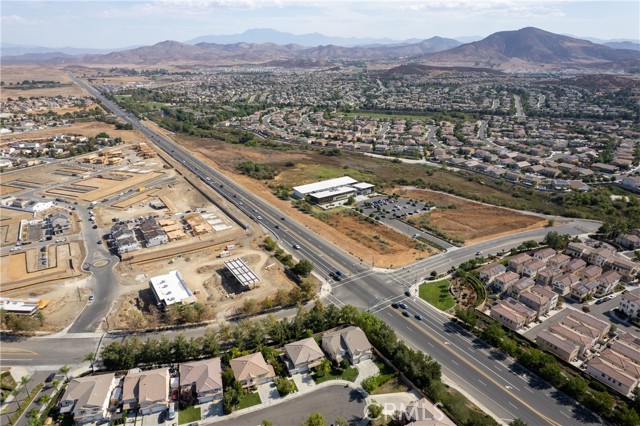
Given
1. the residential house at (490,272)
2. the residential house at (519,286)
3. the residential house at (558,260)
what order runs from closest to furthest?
the residential house at (519,286) → the residential house at (490,272) → the residential house at (558,260)

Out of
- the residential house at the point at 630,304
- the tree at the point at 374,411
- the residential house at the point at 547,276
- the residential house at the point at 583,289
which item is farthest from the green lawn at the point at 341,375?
the residential house at the point at 630,304

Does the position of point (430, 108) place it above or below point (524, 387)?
above

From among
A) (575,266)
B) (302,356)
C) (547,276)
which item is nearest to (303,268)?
(302,356)

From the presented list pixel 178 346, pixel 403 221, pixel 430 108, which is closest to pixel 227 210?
pixel 403 221

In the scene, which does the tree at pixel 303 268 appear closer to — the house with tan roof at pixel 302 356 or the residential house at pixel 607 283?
the house with tan roof at pixel 302 356

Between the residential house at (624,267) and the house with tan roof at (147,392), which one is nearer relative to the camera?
the house with tan roof at (147,392)

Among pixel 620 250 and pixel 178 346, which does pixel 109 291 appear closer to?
pixel 178 346
